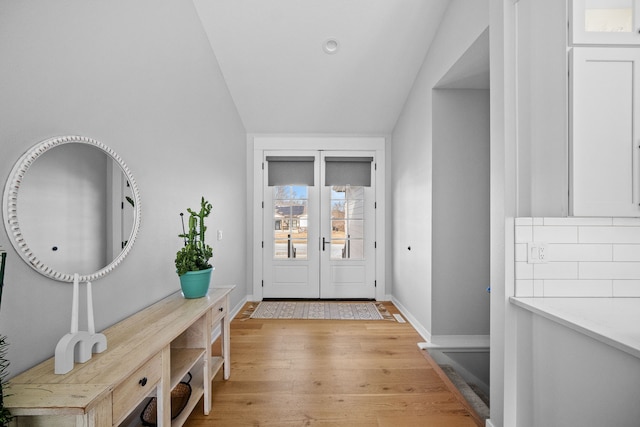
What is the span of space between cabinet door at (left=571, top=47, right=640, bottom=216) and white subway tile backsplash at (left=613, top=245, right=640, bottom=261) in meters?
0.21

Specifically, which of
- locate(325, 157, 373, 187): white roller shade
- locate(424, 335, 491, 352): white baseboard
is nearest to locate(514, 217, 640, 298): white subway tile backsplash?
locate(424, 335, 491, 352): white baseboard

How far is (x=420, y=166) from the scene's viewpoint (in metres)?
3.09

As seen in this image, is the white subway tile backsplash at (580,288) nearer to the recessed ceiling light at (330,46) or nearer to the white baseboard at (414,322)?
the white baseboard at (414,322)

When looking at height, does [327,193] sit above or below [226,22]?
below

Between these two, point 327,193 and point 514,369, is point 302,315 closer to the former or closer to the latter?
point 327,193

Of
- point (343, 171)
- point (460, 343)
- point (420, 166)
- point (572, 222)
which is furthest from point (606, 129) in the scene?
point (343, 171)

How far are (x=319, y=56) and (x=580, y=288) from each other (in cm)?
291

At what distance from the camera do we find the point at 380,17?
9.04 ft

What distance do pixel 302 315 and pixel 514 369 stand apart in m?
2.50

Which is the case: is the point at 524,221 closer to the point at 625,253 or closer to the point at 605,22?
the point at 625,253

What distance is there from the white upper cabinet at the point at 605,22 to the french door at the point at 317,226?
9.67 ft

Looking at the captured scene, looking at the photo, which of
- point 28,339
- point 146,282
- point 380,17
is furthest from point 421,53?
point 28,339

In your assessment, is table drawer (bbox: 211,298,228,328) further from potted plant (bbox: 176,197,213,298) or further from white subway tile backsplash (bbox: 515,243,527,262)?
white subway tile backsplash (bbox: 515,243,527,262)

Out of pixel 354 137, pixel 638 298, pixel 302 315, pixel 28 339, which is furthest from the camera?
pixel 354 137
